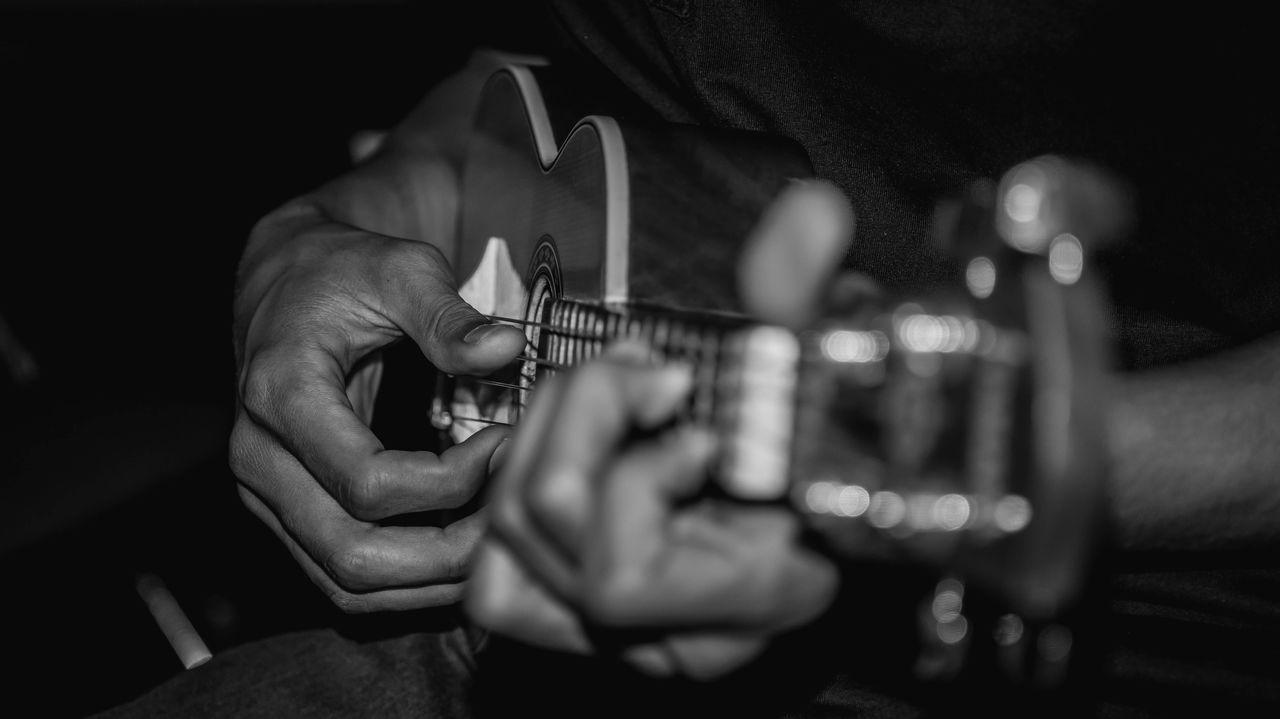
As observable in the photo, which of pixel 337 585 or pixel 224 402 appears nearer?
pixel 337 585

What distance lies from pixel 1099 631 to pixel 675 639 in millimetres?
507

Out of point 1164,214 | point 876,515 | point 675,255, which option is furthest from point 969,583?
point 1164,214

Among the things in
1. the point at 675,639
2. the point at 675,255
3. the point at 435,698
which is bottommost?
the point at 435,698

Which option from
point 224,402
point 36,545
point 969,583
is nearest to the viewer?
point 969,583

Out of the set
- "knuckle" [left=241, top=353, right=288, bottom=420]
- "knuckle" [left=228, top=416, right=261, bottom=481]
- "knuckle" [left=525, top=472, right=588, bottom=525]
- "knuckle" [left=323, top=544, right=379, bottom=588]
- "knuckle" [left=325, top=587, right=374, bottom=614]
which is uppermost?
"knuckle" [left=525, top=472, right=588, bottom=525]

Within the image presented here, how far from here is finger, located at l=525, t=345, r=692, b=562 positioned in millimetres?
488

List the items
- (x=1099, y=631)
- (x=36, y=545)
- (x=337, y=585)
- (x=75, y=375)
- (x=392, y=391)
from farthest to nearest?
1. (x=75, y=375)
2. (x=36, y=545)
3. (x=392, y=391)
4. (x=337, y=585)
5. (x=1099, y=631)

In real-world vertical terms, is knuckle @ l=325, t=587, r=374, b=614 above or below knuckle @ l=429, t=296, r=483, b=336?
below

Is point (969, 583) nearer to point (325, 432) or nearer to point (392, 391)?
point (325, 432)

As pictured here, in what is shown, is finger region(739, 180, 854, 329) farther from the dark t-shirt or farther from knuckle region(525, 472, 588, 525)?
the dark t-shirt

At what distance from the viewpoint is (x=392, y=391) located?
4.66 feet

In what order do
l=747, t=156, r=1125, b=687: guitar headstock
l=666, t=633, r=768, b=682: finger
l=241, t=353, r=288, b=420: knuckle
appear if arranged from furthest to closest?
1. l=241, t=353, r=288, b=420: knuckle
2. l=666, t=633, r=768, b=682: finger
3. l=747, t=156, r=1125, b=687: guitar headstock

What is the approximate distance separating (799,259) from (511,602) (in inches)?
11.7

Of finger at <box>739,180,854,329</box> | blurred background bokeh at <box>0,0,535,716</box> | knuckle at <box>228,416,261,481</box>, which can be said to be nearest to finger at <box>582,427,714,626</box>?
finger at <box>739,180,854,329</box>
